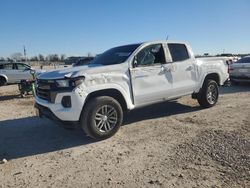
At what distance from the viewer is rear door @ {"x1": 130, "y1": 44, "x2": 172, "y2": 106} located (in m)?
7.00

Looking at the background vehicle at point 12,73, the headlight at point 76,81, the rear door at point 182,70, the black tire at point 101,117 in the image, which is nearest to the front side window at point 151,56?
the rear door at point 182,70

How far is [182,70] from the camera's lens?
809cm

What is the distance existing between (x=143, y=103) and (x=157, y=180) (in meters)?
3.01

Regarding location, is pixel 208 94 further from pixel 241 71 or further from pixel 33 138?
pixel 241 71

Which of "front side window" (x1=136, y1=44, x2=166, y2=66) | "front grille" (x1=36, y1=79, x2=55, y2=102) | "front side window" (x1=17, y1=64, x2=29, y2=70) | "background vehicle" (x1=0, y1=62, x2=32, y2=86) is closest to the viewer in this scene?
"front grille" (x1=36, y1=79, x2=55, y2=102)

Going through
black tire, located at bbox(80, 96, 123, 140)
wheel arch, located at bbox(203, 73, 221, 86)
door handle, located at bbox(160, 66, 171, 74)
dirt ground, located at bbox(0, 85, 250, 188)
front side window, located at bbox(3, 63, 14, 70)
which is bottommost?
dirt ground, located at bbox(0, 85, 250, 188)

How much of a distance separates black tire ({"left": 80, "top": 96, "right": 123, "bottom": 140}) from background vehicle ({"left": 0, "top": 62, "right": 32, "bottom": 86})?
13.7 m

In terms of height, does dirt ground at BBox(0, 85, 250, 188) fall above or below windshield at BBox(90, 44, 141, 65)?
below

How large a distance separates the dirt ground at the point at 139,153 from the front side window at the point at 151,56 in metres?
1.44

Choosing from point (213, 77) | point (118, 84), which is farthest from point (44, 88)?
point (213, 77)

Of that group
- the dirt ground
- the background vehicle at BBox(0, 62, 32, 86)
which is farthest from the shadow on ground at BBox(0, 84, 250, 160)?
the background vehicle at BBox(0, 62, 32, 86)

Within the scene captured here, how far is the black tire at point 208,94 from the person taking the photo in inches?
350

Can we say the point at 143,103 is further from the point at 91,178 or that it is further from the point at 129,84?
the point at 91,178

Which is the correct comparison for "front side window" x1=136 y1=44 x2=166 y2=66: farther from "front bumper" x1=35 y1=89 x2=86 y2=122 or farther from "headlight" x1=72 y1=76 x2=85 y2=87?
"front bumper" x1=35 y1=89 x2=86 y2=122
